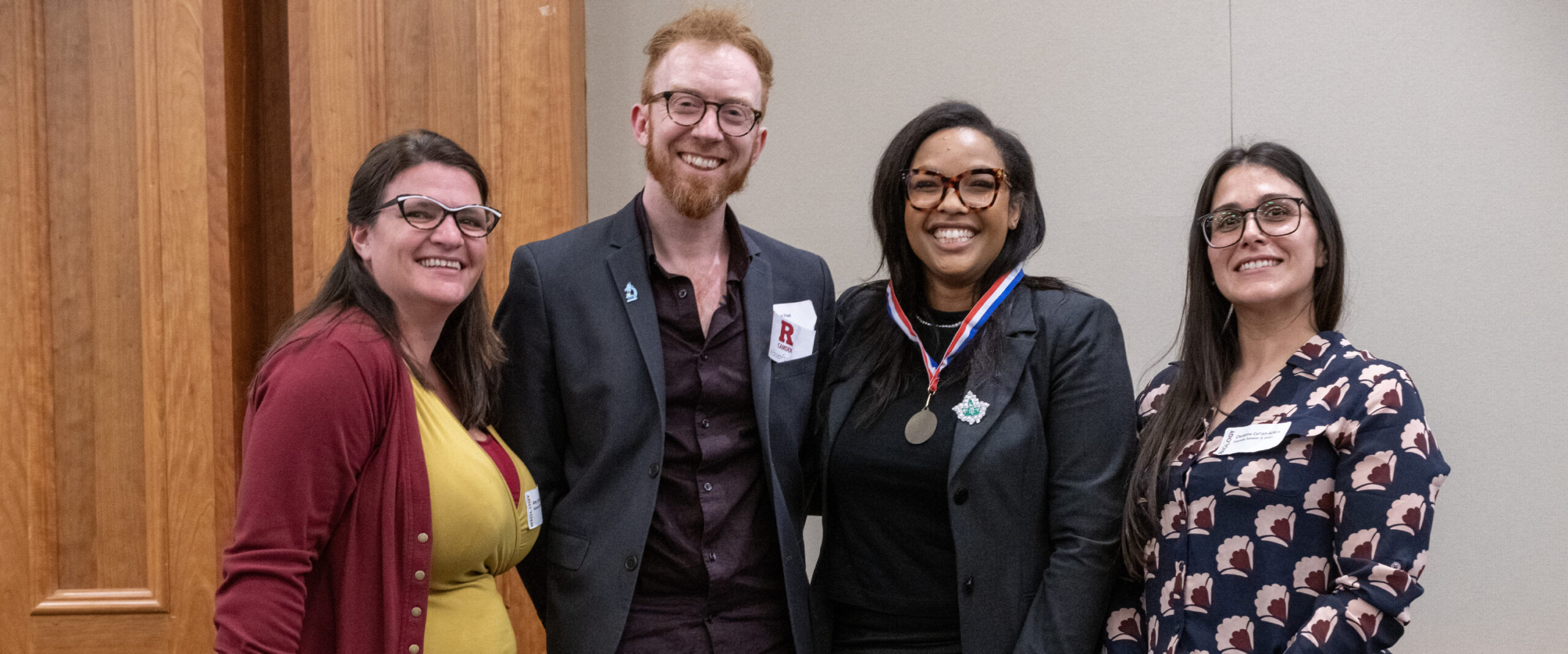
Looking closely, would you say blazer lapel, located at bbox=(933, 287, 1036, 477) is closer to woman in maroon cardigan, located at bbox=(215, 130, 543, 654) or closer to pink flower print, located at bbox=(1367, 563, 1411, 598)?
pink flower print, located at bbox=(1367, 563, 1411, 598)

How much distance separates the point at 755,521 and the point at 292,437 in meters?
0.89

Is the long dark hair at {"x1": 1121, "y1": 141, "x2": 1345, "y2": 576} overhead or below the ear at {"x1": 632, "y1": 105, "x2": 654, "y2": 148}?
below

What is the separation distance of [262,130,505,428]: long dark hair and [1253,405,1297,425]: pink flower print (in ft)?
4.66

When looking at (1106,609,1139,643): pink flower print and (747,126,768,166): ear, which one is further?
(747,126,768,166): ear

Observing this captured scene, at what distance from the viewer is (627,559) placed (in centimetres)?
191

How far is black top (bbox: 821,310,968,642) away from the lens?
1939mm

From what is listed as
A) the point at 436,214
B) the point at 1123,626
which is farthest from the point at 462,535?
the point at 1123,626

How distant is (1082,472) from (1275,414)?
356mm

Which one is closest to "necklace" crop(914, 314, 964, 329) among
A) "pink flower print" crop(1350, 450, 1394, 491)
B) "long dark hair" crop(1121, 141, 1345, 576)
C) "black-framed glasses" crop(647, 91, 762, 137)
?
"long dark hair" crop(1121, 141, 1345, 576)

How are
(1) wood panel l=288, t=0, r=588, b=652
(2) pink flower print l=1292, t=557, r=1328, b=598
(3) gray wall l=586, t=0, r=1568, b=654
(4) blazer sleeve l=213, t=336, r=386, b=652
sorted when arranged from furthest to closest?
(3) gray wall l=586, t=0, r=1568, b=654
(1) wood panel l=288, t=0, r=588, b=652
(2) pink flower print l=1292, t=557, r=1328, b=598
(4) blazer sleeve l=213, t=336, r=386, b=652

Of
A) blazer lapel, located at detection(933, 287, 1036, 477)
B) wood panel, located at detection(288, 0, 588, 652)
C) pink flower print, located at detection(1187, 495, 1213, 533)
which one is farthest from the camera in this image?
wood panel, located at detection(288, 0, 588, 652)

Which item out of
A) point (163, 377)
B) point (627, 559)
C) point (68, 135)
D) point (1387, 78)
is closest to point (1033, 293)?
point (627, 559)

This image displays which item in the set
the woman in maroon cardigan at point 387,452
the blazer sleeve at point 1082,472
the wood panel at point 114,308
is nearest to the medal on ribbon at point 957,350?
the blazer sleeve at point 1082,472

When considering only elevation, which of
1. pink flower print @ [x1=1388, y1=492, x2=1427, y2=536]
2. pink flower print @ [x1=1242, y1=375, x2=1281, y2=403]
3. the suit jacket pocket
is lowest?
the suit jacket pocket
